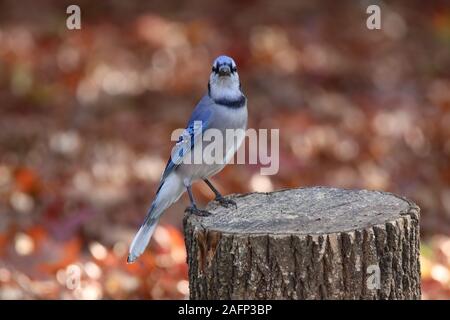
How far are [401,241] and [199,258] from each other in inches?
33.9

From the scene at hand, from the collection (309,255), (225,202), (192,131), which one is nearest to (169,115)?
(192,131)

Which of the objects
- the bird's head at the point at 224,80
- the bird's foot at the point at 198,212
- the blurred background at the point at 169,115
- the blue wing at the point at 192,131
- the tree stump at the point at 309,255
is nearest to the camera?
the tree stump at the point at 309,255

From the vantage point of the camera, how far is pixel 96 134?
8.66m

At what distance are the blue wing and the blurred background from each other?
1025mm

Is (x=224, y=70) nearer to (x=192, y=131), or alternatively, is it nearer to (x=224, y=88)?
(x=224, y=88)

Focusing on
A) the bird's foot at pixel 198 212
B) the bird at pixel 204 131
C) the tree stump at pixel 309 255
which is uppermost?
the bird at pixel 204 131

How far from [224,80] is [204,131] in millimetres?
270

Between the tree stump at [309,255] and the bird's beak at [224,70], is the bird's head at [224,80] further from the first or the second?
the tree stump at [309,255]

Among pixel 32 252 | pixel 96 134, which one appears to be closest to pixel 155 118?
pixel 96 134

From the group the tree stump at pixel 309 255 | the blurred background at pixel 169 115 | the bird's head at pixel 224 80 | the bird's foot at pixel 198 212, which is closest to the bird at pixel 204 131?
the bird's head at pixel 224 80

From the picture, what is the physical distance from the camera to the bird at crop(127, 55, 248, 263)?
4.41 metres

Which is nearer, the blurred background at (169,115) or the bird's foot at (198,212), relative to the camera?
the bird's foot at (198,212)

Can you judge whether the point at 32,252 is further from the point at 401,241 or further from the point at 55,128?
the point at 55,128

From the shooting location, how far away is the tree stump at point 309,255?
375cm
